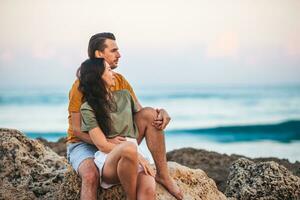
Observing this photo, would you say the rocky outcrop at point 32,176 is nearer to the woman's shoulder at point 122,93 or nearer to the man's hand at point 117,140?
the man's hand at point 117,140

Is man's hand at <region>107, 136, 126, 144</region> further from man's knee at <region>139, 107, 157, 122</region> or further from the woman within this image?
man's knee at <region>139, 107, 157, 122</region>

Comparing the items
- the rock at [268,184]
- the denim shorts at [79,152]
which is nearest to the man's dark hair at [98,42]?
the denim shorts at [79,152]

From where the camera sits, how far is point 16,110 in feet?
104

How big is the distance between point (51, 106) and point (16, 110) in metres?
2.67

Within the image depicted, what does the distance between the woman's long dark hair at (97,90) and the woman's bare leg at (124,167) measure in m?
0.36

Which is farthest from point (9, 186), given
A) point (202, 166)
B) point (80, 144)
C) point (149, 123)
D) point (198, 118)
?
point (198, 118)

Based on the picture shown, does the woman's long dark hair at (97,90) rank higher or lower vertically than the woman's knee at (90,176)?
higher

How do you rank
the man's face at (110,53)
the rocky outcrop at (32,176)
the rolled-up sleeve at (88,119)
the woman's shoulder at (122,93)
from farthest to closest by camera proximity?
the man's face at (110,53), the rocky outcrop at (32,176), the woman's shoulder at (122,93), the rolled-up sleeve at (88,119)

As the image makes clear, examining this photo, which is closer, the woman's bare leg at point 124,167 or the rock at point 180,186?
the woman's bare leg at point 124,167

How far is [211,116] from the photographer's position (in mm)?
29234

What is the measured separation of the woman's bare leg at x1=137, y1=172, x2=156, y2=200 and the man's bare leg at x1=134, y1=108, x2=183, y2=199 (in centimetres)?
42

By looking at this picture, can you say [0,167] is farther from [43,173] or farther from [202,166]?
[202,166]

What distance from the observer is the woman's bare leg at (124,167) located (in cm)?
404

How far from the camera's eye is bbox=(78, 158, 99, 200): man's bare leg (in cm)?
426
